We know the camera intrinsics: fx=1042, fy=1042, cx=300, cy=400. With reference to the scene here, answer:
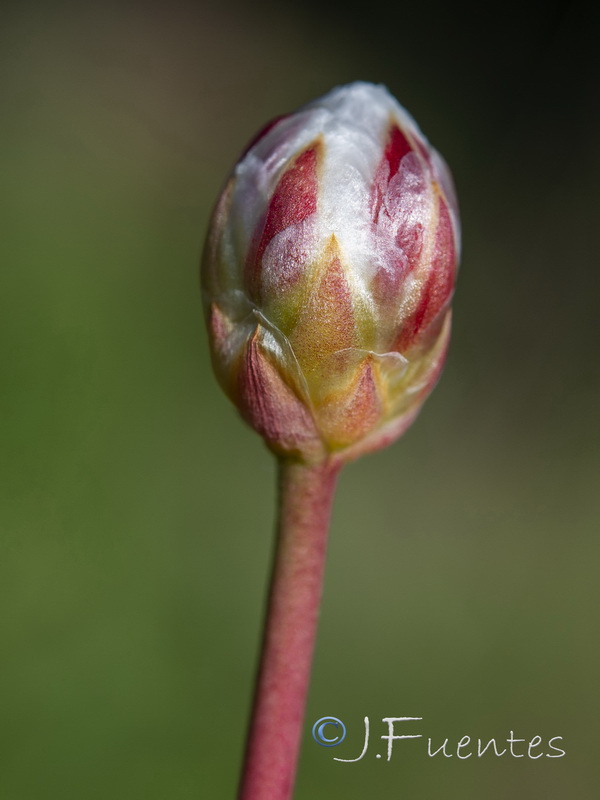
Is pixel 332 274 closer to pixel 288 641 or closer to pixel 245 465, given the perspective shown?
pixel 288 641

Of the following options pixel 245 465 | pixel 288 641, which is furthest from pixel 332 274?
pixel 245 465

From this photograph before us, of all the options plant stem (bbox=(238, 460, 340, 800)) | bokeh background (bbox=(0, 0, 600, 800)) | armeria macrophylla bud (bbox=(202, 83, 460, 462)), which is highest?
bokeh background (bbox=(0, 0, 600, 800))

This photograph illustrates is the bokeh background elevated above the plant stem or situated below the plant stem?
above

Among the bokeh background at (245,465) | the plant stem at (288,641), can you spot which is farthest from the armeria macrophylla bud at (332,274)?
the bokeh background at (245,465)

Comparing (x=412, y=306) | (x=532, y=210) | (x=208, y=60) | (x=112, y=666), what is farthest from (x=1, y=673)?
(x=208, y=60)

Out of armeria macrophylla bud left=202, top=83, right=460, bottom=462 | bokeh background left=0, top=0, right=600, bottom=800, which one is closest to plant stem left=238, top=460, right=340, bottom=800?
armeria macrophylla bud left=202, top=83, right=460, bottom=462

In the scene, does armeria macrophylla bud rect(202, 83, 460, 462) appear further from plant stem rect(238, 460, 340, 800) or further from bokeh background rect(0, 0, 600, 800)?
bokeh background rect(0, 0, 600, 800)

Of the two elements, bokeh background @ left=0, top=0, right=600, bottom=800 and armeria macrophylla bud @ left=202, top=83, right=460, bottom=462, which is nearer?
armeria macrophylla bud @ left=202, top=83, right=460, bottom=462
